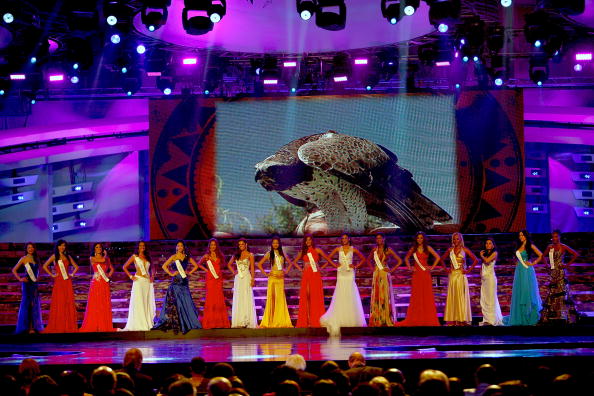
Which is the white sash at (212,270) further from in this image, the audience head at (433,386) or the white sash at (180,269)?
the audience head at (433,386)

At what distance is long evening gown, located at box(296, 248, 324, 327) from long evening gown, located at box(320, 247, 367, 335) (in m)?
0.20

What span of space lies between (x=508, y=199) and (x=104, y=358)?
960 centimetres

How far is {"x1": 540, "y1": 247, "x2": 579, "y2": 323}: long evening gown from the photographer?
1406 centimetres

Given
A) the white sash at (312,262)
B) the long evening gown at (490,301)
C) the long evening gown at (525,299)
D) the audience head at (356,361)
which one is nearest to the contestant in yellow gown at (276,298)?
the white sash at (312,262)

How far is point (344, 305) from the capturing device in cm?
1527

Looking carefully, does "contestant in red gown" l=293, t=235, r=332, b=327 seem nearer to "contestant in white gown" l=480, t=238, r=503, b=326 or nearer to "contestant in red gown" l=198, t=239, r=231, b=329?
"contestant in red gown" l=198, t=239, r=231, b=329

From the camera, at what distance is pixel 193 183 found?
18156mm

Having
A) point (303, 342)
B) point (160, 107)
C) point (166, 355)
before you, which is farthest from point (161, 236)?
point (166, 355)

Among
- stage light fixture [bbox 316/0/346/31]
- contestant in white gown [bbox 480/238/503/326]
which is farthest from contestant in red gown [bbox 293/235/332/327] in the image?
stage light fixture [bbox 316/0/346/31]

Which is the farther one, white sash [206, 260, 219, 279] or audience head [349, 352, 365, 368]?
white sash [206, 260, 219, 279]

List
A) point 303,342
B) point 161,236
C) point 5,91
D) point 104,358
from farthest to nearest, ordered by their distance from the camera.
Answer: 1. point 161,236
2. point 5,91
3. point 303,342
4. point 104,358

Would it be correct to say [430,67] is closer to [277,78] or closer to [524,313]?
[277,78]

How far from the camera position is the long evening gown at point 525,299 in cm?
1460

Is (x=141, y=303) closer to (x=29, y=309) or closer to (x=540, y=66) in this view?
(x=29, y=309)
